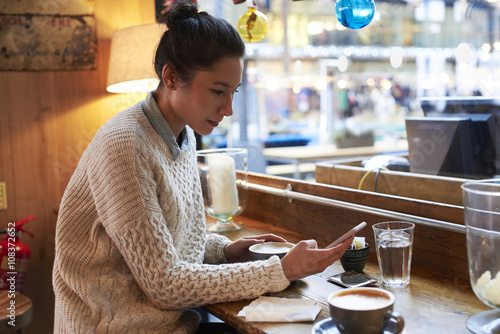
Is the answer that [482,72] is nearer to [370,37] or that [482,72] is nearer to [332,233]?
[370,37]

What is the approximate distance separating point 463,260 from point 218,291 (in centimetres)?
63

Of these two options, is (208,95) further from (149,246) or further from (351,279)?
(351,279)

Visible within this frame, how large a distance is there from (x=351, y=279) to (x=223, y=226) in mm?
751

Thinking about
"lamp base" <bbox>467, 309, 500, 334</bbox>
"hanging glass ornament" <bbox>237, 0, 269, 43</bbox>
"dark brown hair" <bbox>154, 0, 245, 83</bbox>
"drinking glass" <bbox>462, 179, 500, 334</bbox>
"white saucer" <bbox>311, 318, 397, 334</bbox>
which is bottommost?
"lamp base" <bbox>467, 309, 500, 334</bbox>

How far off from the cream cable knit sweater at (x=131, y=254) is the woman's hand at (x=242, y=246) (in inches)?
8.8

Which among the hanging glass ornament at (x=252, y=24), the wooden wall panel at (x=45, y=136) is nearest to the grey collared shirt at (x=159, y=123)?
the hanging glass ornament at (x=252, y=24)

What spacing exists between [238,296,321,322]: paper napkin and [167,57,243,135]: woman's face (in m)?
0.50

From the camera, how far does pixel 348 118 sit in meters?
8.52

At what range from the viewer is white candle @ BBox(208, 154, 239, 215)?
6.34 ft

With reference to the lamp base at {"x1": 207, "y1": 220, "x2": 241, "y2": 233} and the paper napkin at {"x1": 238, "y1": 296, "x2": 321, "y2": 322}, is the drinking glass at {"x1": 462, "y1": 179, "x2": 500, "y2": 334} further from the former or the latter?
the lamp base at {"x1": 207, "y1": 220, "x2": 241, "y2": 233}

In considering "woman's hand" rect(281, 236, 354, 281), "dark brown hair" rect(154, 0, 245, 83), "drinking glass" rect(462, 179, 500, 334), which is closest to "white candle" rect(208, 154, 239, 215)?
"dark brown hair" rect(154, 0, 245, 83)

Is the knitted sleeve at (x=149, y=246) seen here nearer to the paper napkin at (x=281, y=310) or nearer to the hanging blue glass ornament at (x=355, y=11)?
the paper napkin at (x=281, y=310)

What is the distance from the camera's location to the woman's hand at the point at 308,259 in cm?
119

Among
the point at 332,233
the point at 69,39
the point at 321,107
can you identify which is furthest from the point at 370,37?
the point at 332,233
